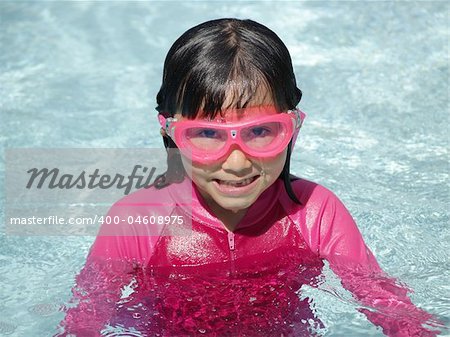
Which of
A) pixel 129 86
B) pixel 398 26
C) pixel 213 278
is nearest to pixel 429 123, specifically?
pixel 398 26

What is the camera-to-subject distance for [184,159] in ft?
11.0

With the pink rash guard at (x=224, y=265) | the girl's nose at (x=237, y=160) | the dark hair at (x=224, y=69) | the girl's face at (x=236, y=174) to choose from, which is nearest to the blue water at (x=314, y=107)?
the pink rash guard at (x=224, y=265)

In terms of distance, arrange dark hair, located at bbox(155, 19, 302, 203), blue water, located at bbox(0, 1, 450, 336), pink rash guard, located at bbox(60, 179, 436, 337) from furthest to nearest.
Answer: blue water, located at bbox(0, 1, 450, 336) < pink rash guard, located at bbox(60, 179, 436, 337) < dark hair, located at bbox(155, 19, 302, 203)

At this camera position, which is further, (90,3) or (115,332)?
(90,3)

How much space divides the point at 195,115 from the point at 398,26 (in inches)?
160

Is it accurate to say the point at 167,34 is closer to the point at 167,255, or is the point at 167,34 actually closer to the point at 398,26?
the point at 398,26

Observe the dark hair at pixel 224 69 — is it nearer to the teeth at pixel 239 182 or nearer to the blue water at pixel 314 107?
the teeth at pixel 239 182

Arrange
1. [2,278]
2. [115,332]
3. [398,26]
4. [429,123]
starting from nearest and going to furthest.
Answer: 1. [115,332]
2. [2,278]
3. [429,123]
4. [398,26]

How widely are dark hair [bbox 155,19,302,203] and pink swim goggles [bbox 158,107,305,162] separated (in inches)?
1.9

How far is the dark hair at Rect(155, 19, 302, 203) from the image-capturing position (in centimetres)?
313

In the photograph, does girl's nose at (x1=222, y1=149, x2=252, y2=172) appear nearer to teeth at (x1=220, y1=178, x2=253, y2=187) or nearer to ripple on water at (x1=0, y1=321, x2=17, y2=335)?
teeth at (x1=220, y1=178, x2=253, y2=187)

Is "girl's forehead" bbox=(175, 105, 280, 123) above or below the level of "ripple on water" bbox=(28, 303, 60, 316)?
above

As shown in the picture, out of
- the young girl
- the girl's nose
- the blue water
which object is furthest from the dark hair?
the blue water

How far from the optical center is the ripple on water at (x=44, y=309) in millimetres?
3809
